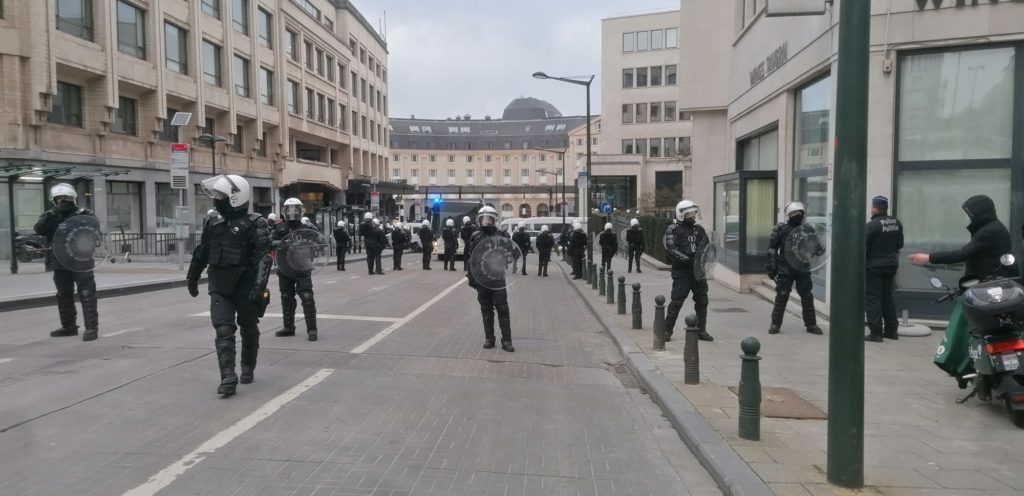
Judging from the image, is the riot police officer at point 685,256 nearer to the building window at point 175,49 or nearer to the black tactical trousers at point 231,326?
the black tactical trousers at point 231,326

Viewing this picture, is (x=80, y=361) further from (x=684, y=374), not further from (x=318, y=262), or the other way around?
(x=684, y=374)

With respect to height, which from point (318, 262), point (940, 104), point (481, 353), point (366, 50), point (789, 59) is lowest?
point (481, 353)

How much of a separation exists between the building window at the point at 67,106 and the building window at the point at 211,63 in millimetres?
7884

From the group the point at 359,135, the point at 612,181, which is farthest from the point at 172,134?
the point at 612,181

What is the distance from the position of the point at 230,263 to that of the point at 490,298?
349 centimetres

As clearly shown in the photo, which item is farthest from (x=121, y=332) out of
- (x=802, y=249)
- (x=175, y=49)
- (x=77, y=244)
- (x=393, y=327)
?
(x=175, y=49)

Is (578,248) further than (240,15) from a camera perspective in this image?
No

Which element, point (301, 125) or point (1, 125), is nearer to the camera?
point (1, 125)

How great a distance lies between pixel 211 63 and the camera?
35500mm

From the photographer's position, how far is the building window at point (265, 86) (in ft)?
132

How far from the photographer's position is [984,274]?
6438mm

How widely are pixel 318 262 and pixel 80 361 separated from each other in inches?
115

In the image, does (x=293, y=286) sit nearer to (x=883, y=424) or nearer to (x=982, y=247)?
(x=883, y=424)

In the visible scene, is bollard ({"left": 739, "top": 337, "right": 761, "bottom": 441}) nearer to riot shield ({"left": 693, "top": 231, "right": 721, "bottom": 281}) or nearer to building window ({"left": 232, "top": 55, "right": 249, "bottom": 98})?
riot shield ({"left": 693, "top": 231, "right": 721, "bottom": 281})
